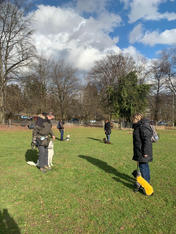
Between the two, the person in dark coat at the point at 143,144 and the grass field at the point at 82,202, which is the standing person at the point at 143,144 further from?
the grass field at the point at 82,202

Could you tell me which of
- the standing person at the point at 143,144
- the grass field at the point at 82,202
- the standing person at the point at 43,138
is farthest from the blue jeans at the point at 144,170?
the standing person at the point at 43,138

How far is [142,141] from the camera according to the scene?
4.42m

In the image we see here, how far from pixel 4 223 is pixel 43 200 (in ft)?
3.18

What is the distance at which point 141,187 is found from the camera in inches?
180

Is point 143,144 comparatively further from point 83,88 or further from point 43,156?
point 83,88

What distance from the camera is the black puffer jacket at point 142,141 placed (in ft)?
14.3

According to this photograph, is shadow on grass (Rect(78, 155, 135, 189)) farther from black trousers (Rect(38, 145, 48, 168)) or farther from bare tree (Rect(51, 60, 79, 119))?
bare tree (Rect(51, 60, 79, 119))

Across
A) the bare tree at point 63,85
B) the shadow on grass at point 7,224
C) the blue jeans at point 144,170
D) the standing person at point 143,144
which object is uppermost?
the bare tree at point 63,85

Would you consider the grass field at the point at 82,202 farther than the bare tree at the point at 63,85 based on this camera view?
No

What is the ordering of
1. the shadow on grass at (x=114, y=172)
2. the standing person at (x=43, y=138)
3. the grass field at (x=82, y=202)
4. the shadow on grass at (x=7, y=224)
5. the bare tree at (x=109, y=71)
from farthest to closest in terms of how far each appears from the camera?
1. the bare tree at (x=109, y=71)
2. the standing person at (x=43, y=138)
3. the shadow on grass at (x=114, y=172)
4. the grass field at (x=82, y=202)
5. the shadow on grass at (x=7, y=224)

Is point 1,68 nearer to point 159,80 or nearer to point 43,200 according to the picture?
point 43,200

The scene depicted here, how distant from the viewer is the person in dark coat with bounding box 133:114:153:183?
4.35 metres

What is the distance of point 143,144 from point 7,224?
340cm

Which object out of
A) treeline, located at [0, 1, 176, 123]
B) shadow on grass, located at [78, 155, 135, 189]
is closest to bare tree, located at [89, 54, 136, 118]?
treeline, located at [0, 1, 176, 123]
